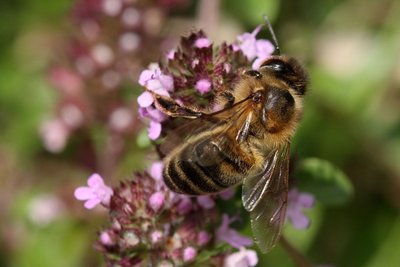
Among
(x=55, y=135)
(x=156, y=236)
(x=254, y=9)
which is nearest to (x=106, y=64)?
(x=55, y=135)

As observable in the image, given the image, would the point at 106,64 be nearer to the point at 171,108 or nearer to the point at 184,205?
the point at 184,205

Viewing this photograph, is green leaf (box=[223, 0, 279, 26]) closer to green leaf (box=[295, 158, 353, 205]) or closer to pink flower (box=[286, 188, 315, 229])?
green leaf (box=[295, 158, 353, 205])

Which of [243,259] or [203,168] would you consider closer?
[203,168]

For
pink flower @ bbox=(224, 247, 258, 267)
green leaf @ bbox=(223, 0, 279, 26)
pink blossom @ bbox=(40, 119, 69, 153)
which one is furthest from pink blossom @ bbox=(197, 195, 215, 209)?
pink blossom @ bbox=(40, 119, 69, 153)

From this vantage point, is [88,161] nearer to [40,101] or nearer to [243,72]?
[40,101]

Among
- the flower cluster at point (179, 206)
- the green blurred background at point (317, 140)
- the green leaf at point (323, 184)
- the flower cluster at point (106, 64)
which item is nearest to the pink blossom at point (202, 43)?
the flower cluster at point (179, 206)

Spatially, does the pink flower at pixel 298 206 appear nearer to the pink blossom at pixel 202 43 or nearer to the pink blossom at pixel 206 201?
the pink blossom at pixel 206 201

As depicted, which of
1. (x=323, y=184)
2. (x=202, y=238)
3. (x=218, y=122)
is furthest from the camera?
(x=323, y=184)
